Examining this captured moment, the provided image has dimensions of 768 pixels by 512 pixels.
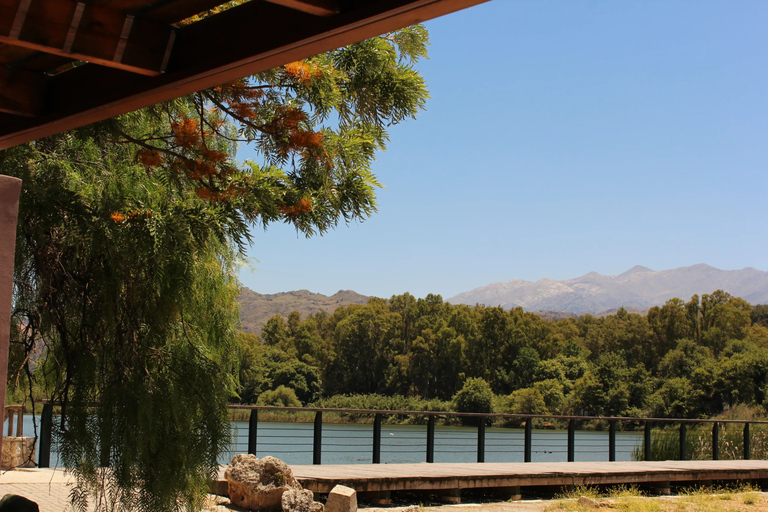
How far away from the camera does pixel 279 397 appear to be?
44.1m

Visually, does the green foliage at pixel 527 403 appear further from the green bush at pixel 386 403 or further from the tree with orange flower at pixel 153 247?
the tree with orange flower at pixel 153 247

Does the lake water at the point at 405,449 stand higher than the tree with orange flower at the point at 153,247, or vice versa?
the tree with orange flower at the point at 153,247

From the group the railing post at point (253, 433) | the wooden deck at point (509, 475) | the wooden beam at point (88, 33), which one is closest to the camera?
the wooden beam at point (88, 33)

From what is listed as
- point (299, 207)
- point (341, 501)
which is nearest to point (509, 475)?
point (341, 501)

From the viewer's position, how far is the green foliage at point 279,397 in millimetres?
42116

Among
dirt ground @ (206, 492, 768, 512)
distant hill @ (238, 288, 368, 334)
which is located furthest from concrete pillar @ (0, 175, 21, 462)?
distant hill @ (238, 288, 368, 334)

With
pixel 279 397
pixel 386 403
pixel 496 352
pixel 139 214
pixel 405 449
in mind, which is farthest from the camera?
pixel 496 352

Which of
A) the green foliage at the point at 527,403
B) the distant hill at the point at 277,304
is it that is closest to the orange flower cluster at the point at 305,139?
the green foliage at the point at 527,403

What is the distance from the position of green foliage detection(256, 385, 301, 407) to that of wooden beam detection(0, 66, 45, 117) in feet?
130

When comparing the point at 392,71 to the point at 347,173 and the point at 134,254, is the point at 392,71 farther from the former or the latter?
the point at 134,254

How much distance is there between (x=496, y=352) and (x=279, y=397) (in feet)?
71.7

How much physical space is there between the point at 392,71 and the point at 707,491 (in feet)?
28.3

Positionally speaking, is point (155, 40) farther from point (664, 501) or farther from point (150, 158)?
point (664, 501)

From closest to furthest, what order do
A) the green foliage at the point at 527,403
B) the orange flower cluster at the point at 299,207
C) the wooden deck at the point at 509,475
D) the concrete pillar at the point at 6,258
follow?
the concrete pillar at the point at 6,258, the orange flower cluster at the point at 299,207, the wooden deck at the point at 509,475, the green foliage at the point at 527,403
